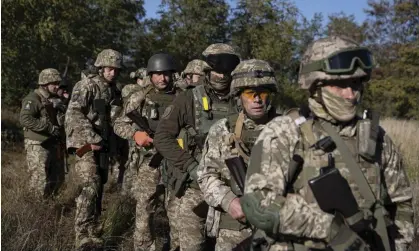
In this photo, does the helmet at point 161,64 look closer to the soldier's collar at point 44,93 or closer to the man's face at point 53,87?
the man's face at point 53,87

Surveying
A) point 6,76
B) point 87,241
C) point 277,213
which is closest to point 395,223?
point 277,213

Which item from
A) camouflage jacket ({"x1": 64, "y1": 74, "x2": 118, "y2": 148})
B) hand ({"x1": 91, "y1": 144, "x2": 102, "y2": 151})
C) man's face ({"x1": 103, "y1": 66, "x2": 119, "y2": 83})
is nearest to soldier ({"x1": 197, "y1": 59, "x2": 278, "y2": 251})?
hand ({"x1": 91, "y1": 144, "x2": 102, "y2": 151})

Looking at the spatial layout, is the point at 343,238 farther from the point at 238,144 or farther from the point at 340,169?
the point at 238,144

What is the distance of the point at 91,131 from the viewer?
635 centimetres

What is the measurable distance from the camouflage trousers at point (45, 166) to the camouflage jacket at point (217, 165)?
4595 millimetres

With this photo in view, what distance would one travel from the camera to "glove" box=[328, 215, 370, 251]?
2.36 metres

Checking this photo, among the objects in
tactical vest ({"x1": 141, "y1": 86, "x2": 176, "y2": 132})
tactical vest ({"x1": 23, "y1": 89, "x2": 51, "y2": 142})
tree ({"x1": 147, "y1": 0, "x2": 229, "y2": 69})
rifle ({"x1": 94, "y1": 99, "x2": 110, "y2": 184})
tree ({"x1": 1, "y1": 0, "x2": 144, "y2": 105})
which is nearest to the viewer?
tactical vest ({"x1": 141, "y1": 86, "x2": 176, "y2": 132})

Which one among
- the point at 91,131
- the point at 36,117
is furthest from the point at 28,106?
the point at 91,131

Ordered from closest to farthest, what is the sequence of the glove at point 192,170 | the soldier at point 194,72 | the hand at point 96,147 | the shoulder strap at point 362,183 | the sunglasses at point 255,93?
the shoulder strap at point 362,183, the sunglasses at point 255,93, the glove at point 192,170, the hand at point 96,147, the soldier at point 194,72

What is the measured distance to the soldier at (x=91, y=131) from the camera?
598 cm

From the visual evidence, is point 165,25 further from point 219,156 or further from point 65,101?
point 219,156

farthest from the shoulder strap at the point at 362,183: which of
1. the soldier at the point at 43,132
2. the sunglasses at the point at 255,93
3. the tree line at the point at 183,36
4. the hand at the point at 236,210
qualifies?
the tree line at the point at 183,36

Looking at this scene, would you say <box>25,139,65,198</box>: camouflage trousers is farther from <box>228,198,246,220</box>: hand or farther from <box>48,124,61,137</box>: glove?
<box>228,198,246,220</box>: hand

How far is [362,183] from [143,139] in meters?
3.58
